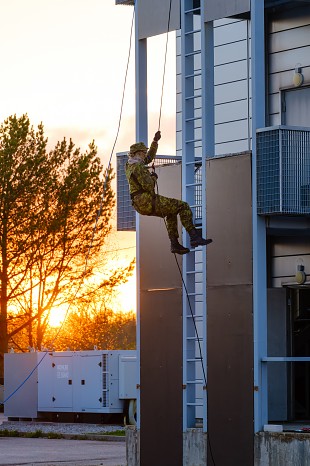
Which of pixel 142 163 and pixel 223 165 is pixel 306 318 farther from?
pixel 142 163

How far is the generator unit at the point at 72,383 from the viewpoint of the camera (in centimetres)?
3684

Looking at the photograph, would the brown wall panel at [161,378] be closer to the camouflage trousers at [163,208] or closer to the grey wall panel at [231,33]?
the camouflage trousers at [163,208]

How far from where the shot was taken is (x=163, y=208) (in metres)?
18.3

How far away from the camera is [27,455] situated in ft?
84.5

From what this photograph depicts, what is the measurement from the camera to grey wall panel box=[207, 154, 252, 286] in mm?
19141

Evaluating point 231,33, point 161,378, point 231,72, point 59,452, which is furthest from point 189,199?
point 59,452

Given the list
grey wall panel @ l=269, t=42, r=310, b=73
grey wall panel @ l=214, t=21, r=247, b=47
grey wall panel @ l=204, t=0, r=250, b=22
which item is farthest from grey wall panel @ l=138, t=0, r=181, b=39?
grey wall panel @ l=214, t=21, r=247, b=47

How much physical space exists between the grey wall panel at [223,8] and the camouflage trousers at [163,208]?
3207mm

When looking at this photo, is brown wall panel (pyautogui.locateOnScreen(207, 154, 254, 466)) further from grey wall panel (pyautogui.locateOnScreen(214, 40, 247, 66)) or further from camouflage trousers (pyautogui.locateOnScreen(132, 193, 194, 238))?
grey wall panel (pyautogui.locateOnScreen(214, 40, 247, 66))

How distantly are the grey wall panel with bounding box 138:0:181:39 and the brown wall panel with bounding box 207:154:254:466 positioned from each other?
259 cm

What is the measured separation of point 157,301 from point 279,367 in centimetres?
309

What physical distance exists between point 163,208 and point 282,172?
6.00 ft

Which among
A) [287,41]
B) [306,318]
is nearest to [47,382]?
[306,318]

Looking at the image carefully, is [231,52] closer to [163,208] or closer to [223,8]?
[223,8]
